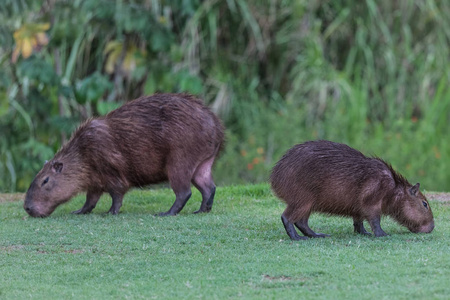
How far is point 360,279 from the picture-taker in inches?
191

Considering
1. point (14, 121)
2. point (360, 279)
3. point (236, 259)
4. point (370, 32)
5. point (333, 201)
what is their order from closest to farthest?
point (360, 279), point (236, 259), point (333, 201), point (14, 121), point (370, 32)

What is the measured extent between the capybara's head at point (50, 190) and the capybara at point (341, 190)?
2344 mm

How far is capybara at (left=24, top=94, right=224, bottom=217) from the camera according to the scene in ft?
25.2

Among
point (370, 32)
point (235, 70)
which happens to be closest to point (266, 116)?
point (235, 70)

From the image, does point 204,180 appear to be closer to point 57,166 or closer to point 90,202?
point 90,202

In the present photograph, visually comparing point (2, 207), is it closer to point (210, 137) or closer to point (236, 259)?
point (210, 137)

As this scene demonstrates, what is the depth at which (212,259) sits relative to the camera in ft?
18.3

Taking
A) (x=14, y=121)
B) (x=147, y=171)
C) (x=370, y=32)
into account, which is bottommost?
(x=14, y=121)

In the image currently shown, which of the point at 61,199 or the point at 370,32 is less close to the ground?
the point at 370,32

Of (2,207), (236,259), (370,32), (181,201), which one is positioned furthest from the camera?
(370,32)

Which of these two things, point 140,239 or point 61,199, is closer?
point 140,239

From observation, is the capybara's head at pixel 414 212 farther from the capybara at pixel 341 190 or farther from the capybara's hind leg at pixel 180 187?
the capybara's hind leg at pixel 180 187

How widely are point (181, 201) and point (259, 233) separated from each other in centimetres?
131

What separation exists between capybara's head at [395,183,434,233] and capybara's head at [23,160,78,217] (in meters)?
3.18
